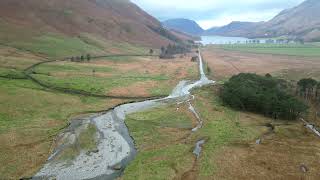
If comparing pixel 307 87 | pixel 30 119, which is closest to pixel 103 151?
pixel 30 119

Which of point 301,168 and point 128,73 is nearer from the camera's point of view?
point 301,168

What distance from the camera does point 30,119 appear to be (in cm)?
8912

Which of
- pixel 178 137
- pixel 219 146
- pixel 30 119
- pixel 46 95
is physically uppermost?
pixel 46 95

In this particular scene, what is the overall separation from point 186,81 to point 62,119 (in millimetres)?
81519

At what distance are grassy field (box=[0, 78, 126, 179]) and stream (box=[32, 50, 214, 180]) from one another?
2926 mm

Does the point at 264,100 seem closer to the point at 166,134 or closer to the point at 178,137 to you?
the point at 178,137

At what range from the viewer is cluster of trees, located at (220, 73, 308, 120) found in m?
98.2

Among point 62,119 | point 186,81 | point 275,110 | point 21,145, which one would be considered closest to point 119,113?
point 62,119

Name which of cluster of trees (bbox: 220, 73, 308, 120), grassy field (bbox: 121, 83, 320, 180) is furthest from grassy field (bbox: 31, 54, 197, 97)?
grassy field (bbox: 121, 83, 320, 180)

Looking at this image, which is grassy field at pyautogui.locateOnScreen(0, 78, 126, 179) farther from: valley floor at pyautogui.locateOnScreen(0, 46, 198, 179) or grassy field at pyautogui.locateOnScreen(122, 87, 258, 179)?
grassy field at pyautogui.locateOnScreen(122, 87, 258, 179)

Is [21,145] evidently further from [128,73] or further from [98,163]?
[128,73]

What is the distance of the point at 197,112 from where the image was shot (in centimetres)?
10375

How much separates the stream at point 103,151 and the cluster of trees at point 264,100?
13.5 meters

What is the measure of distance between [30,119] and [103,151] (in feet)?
92.9
